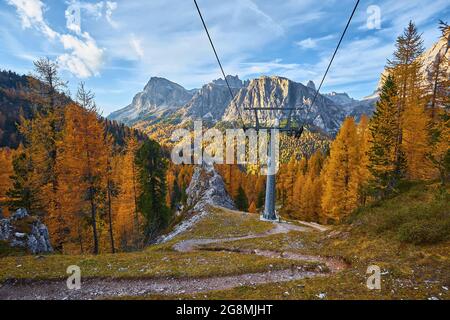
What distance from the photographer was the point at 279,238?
2194 centimetres

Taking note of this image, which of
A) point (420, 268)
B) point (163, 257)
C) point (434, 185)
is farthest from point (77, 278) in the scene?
point (434, 185)

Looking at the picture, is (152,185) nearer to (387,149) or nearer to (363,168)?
(363,168)

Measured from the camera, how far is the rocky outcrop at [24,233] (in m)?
16.6

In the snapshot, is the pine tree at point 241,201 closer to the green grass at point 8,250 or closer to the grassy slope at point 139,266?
the grassy slope at point 139,266

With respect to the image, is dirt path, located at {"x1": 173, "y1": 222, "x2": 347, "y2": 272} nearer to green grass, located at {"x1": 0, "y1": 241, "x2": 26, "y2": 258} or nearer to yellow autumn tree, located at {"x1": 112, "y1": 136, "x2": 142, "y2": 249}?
green grass, located at {"x1": 0, "y1": 241, "x2": 26, "y2": 258}

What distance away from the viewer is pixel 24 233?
690 inches

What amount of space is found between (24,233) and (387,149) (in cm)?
Result: 3264

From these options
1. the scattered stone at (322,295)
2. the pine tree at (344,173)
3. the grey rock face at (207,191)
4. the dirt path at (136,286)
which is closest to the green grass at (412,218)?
the dirt path at (136,286)

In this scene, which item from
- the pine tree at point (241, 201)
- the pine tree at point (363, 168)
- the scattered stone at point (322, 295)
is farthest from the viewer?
the pine tree at point (241, 201)

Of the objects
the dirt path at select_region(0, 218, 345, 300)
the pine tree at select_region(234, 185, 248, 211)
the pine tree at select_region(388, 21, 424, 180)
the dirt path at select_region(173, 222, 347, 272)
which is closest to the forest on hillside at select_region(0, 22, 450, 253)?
the pine tree at select_region(388, 21, 424, 180)

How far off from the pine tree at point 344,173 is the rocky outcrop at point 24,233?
31.4m

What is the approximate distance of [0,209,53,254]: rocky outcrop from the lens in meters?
16.6

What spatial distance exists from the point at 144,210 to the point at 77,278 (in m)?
23.6
